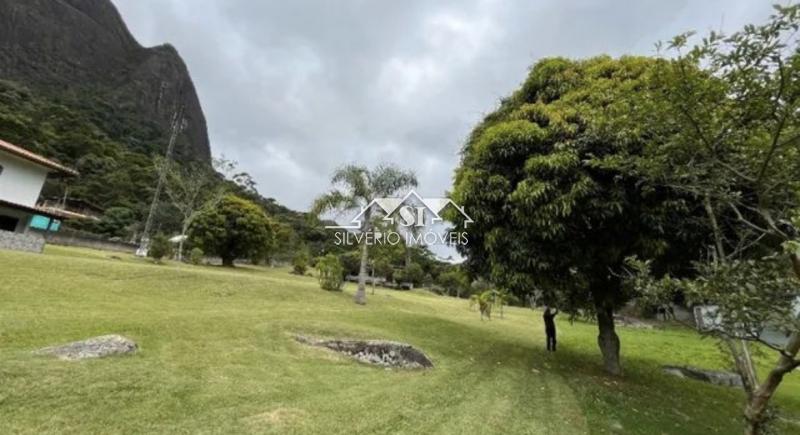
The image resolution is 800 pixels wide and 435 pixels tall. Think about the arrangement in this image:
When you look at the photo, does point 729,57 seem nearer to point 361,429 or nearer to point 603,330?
point 361,429

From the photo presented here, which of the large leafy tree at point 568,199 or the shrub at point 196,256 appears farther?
the shrub at point 196,256

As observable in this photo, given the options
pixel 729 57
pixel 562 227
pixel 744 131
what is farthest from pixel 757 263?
pixel 562 227

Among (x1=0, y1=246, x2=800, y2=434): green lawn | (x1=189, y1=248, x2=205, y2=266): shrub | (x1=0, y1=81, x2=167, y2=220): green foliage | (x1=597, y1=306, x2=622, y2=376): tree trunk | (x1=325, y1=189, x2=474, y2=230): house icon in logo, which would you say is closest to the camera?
(x1=0, y1=246, x2=800, y2=434): green lawn

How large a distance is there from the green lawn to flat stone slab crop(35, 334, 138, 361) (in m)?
0.29

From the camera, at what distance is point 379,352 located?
9.36 m

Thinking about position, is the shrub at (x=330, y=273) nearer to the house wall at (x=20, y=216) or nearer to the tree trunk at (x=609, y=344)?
the tree trunk at (x=609, y=344)

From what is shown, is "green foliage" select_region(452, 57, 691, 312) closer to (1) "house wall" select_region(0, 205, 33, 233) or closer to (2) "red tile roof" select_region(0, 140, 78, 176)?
(2) "red tile roof" select_region(0, 140, 78, 176)

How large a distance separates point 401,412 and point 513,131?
268 inches

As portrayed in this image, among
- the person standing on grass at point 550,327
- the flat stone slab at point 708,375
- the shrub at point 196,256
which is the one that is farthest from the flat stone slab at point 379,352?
the shrub at point 196,256

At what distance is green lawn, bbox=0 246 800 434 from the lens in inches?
192

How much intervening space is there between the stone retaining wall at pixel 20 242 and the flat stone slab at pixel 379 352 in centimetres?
Answer: 1608

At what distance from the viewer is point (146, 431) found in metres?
4.27

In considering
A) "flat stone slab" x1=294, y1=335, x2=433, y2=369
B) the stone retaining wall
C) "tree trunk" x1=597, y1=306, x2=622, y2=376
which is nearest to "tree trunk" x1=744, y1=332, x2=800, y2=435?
"flat stone slab" x1=294, y1=335, x2=433, y2=369

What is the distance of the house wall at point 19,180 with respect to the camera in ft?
72.1
